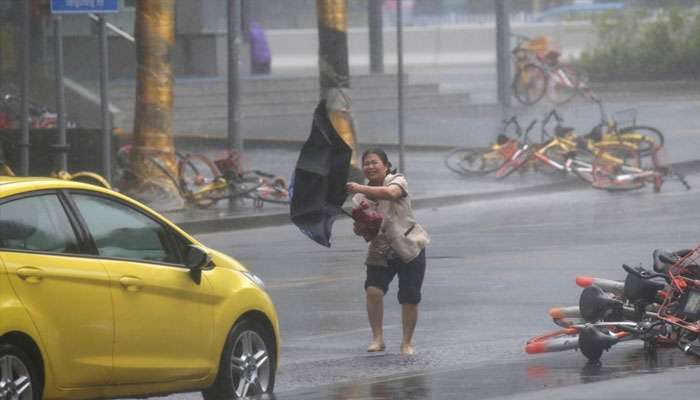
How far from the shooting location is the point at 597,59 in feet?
135

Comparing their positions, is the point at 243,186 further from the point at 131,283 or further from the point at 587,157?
the point at 131,283

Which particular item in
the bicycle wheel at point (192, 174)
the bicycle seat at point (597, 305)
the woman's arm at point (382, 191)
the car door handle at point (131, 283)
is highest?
the woman's arm at point (382, 191)

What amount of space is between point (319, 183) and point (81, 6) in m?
9.07

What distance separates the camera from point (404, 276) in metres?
12.0

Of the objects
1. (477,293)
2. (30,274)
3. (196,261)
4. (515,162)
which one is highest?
(30,274)

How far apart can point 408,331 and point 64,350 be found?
4230 millimetres

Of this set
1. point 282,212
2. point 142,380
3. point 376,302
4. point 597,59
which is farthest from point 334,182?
point 597,59

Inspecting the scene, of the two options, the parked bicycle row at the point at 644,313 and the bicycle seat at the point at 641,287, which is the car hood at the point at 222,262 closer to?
the parked bicycle row at the point at 644,313

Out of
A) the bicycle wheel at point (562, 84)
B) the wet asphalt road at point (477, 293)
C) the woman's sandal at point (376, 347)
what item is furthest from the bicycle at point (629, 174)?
the woman's sandal at point (376, 347)

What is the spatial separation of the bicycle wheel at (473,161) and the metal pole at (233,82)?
4218 mm

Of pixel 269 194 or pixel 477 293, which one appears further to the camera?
pixel 269 194

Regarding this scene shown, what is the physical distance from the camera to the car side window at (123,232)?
8578 millimetres

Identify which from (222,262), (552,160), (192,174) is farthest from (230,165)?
(222,262)

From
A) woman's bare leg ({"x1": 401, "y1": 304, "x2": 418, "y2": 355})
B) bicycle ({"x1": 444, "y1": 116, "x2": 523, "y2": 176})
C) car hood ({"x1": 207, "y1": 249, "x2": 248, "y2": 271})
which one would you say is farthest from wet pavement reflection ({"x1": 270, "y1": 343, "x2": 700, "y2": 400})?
bicycle ({"x1": 444, "y1": 116, "x2": 523, "y2": 176})
